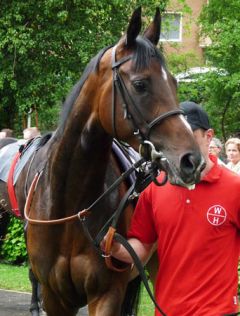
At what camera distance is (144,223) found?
3627 millimetres

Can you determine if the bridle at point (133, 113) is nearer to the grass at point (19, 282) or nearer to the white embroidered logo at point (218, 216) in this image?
the white embroidered logo at point (218, 216)

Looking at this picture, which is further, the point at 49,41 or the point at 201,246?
the point at 49,41

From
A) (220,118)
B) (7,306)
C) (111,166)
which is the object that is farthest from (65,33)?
(111,166)

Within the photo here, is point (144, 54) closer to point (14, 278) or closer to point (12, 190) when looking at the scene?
point (12, 190)

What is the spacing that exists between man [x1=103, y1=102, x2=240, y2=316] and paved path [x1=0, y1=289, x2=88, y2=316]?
429 cm

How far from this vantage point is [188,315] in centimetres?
335

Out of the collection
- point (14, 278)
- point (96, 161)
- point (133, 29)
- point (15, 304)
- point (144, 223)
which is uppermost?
point (133, 29)

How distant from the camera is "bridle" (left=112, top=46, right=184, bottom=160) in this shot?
11.4 feet

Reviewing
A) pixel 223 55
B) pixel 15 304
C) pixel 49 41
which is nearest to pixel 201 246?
pixel 15 304

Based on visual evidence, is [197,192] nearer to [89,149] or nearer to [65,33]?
[89,149]

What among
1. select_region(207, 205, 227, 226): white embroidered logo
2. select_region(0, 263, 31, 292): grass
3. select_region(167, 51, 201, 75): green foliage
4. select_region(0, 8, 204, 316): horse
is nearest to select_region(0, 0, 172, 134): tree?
select_region(0, 263, 31, 292): grass

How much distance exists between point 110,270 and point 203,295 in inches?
41.0

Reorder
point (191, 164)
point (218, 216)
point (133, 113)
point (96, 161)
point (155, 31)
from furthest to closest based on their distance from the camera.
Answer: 1. point (96, 161)
2. point (155, 31)
3. point (133, 113)
4. point (218, 216)
5. point (191, 164)

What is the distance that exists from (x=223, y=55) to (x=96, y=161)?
48.7ft
